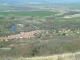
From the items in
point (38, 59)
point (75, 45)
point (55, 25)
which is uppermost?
point (38, 59)

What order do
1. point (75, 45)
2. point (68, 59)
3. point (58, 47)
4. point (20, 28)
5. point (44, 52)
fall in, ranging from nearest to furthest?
point (68, 59) → point (44, 52) → point (58, 47) → point (75, 45) → point (20, 28)

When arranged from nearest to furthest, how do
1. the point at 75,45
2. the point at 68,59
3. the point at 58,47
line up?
the point at 68,59, the point at 58,47, the point at 75,45

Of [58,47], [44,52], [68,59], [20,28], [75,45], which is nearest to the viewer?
[68,59]

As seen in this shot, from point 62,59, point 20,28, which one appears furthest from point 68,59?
point 20,28

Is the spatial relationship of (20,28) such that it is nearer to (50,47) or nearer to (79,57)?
(50,47)

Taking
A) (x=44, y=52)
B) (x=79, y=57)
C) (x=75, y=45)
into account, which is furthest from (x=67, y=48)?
(x=79, y=57)

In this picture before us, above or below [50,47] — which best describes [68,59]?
above

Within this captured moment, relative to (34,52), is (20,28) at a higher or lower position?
lower

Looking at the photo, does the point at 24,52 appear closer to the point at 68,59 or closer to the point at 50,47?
the point at 50,47

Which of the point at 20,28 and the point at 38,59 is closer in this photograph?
the point at 38,59
